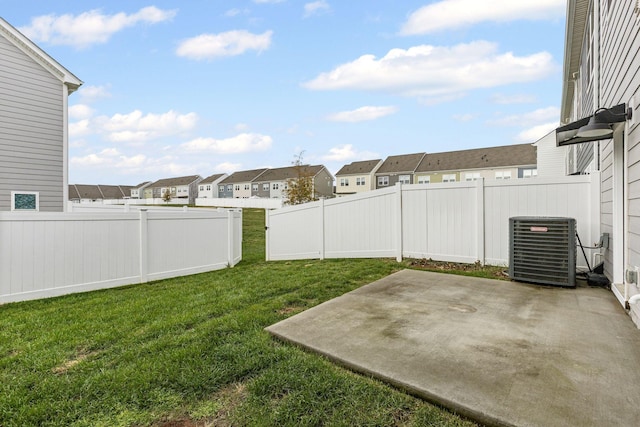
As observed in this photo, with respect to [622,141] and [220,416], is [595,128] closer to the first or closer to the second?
[622,141]

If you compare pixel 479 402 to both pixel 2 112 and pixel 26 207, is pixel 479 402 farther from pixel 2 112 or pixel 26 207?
pixel 2 112

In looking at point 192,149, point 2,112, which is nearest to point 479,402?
point 2,112

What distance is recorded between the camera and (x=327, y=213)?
797 centimetres

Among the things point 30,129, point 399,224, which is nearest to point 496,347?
point 399,224

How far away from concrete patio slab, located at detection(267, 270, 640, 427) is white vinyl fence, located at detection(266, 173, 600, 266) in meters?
1.56

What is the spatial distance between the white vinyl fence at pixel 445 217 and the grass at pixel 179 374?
3.25m

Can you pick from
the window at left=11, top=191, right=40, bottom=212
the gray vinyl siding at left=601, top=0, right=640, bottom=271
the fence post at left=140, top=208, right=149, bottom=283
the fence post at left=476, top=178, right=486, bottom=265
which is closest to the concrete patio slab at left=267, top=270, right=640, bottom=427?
the gray vinyl siding at left=601, top=0, right=640, bottom=271

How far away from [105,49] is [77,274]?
29.8ft

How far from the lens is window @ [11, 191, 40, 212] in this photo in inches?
331

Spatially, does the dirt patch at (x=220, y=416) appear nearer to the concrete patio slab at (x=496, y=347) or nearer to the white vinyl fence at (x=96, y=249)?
the concrete patio slab at (x=496, y=347)

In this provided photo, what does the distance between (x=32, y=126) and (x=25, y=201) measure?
206 centimetres

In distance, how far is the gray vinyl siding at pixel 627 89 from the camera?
3123mm

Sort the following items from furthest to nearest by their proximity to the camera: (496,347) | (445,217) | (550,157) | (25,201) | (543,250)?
(550,157) → (25,201) → (445,217) → (543,250) → (496,347)

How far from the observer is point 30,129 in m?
8.69
